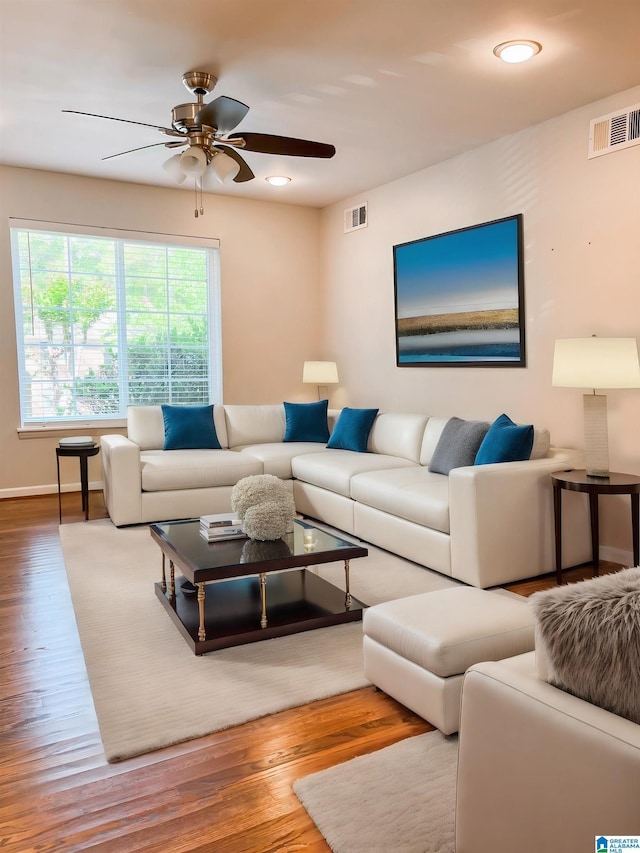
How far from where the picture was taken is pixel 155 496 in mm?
4844

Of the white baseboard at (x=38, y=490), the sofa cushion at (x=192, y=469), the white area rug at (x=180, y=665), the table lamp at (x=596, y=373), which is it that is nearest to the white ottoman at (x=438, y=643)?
the white area rug at (x=180, y=665)

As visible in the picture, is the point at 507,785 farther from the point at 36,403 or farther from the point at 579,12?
the point at 36,403

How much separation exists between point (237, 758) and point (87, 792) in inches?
16.8

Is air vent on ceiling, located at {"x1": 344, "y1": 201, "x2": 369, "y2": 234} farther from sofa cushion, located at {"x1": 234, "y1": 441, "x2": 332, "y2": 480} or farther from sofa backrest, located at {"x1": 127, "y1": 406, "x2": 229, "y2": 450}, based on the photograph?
sofa backrest, located at {"x1": 127, "y1": 406, "x2": 229, "y2": 450}

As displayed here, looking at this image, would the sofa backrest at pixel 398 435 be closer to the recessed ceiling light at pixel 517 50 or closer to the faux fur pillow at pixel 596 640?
the recessed ceiling light at pixel 517 50

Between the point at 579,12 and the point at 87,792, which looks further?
the point at 579,12

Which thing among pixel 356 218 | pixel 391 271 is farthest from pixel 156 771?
pixel 356 218

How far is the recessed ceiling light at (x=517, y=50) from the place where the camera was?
3.23m

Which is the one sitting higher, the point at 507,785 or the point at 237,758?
the point at 507,785

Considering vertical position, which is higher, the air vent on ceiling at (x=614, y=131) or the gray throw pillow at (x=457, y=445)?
the air vent on ceiling at (x=614, y=131)

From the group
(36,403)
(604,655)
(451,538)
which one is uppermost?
(36,403)

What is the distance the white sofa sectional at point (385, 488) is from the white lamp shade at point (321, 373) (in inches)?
19.7

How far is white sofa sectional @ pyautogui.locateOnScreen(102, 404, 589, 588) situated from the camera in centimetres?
346

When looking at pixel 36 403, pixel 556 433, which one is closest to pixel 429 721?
pixel 556 433
